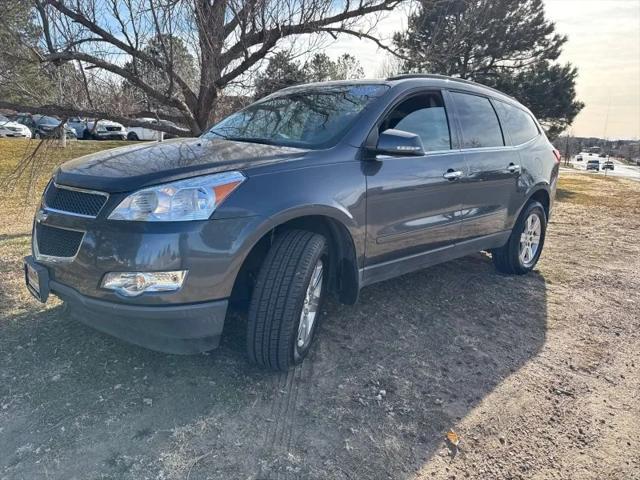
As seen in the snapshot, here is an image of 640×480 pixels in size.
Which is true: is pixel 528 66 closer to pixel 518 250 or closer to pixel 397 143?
pixel 518 250

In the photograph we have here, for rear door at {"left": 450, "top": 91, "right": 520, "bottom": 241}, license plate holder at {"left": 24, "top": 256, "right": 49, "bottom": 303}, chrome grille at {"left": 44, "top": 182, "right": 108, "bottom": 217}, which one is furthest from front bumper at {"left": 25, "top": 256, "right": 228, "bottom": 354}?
rear door at {"left": 450, "top": 91, "right": 520, "bottom": 241}

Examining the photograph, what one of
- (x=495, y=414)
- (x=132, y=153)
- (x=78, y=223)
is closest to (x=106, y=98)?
(x=132, y=153)

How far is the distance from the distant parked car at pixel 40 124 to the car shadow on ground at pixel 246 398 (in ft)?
9.55

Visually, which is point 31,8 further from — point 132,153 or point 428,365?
point 428,365

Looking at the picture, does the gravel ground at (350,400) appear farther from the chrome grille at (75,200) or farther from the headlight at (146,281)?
the chrome grille at (75,200)

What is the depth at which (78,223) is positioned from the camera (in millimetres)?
2479

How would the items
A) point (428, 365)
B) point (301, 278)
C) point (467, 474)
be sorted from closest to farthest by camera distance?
point (467, 474) → point (301, 278) → point (428, 365)

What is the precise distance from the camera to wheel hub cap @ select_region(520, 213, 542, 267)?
16.5 feet

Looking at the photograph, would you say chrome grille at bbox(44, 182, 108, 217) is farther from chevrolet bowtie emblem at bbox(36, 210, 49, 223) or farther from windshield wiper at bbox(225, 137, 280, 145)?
windshield wiper at bbox(225, 137, 280, 145)

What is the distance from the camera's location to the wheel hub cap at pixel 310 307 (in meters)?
2.86

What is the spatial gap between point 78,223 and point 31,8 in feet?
11.4

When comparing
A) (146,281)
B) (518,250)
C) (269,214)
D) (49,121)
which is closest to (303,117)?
(269,214)

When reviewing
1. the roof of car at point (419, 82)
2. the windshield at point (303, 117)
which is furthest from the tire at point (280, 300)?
the roof of car at point (419, 82)

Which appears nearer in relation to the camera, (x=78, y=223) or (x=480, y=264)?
(x=78, y=223)
